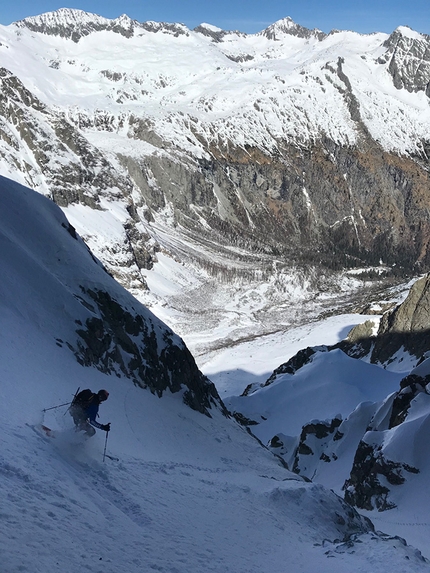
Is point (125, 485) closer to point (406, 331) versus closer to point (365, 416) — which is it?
point (365, 416)

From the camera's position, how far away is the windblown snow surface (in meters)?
13.6

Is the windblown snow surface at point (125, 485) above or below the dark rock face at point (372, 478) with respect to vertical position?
above

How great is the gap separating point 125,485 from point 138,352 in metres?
19.3

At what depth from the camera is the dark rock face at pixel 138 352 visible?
3372cm

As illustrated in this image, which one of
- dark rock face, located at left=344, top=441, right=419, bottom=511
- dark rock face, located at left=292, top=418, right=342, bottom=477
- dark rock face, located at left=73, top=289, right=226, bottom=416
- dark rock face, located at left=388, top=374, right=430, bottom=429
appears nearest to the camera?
dark rock face, located at left=73, top=289, right=226, bottom=416

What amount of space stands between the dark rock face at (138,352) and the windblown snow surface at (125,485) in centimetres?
103

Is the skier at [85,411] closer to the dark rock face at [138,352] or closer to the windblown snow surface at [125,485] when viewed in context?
the windblown snow surface at [125,485]

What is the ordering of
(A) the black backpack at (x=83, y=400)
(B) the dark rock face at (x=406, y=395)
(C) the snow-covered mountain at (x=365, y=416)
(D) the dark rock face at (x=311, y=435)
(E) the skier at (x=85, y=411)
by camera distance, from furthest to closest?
1. (D) the dark rock face at (x=311, y=435)
2. (B) the dark rock face at (x=406, y=395)
3. (C) the snow-covered mountain at (x=365, y=416)
4. (A) the black backpack at (x=83, y=400)
5. (E) the skier at (x=85, y=411)

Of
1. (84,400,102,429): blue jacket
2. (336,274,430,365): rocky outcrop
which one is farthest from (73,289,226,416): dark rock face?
(336,274,430,365): rocky outcrop

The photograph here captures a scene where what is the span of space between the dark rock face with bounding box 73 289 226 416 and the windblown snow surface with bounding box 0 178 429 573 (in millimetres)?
1033

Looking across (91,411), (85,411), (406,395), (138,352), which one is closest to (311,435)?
(406,395)

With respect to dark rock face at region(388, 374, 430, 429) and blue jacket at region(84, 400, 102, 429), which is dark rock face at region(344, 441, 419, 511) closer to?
dark rock face at region(388, 374, 430, 429)

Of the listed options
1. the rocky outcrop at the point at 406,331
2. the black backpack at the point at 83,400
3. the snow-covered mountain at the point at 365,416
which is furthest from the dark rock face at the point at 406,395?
the black backpack at the point at 83,400

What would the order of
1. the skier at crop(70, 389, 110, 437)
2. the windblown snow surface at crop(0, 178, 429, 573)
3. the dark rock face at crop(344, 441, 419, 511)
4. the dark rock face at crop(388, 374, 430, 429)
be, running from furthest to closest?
the dark rock face at crop(388, 374, 430, 429) → the dark rock face at crop(344, 441, 419, 511) → the skier at crop(70, 389, 110, 437) → the windblown snow surface at crop(0, 178, 429, 573)
